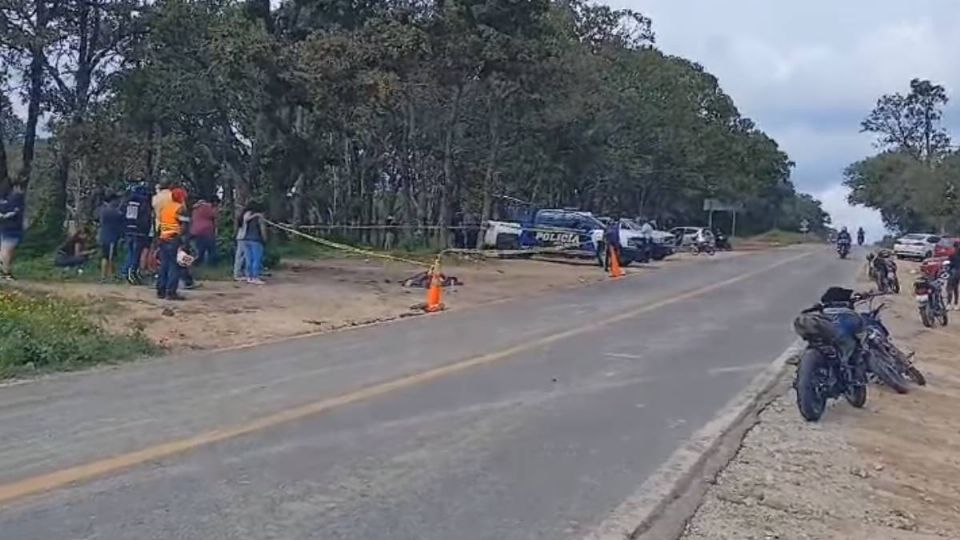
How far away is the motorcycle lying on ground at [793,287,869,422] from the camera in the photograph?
11594 mm

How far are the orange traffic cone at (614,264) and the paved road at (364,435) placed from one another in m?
18.1

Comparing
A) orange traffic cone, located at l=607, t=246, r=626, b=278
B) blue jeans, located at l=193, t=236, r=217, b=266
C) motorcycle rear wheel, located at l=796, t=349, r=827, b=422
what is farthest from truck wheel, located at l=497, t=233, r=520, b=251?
motorcycle rear wheel, located at l=796, t=349, r=827, b=422

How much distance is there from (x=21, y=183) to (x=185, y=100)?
414 cm

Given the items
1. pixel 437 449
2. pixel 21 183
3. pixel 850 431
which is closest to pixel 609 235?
A: pixel 21 183

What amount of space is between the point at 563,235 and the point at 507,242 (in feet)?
7.44

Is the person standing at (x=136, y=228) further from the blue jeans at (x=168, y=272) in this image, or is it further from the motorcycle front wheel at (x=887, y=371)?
the motorcycle front wheel at (x=887, y=371)

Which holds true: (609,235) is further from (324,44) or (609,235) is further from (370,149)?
(324,44)

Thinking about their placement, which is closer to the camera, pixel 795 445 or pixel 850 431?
pixel 795 445

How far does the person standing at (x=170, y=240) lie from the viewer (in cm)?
1917

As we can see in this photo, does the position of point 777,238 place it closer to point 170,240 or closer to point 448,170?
point 448,170

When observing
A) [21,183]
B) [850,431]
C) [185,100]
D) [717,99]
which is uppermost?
[717,99]

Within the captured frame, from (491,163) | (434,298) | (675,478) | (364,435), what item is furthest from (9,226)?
(491,163)

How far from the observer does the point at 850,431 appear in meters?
Result: 11.4

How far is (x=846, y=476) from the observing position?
9359 millimetres
